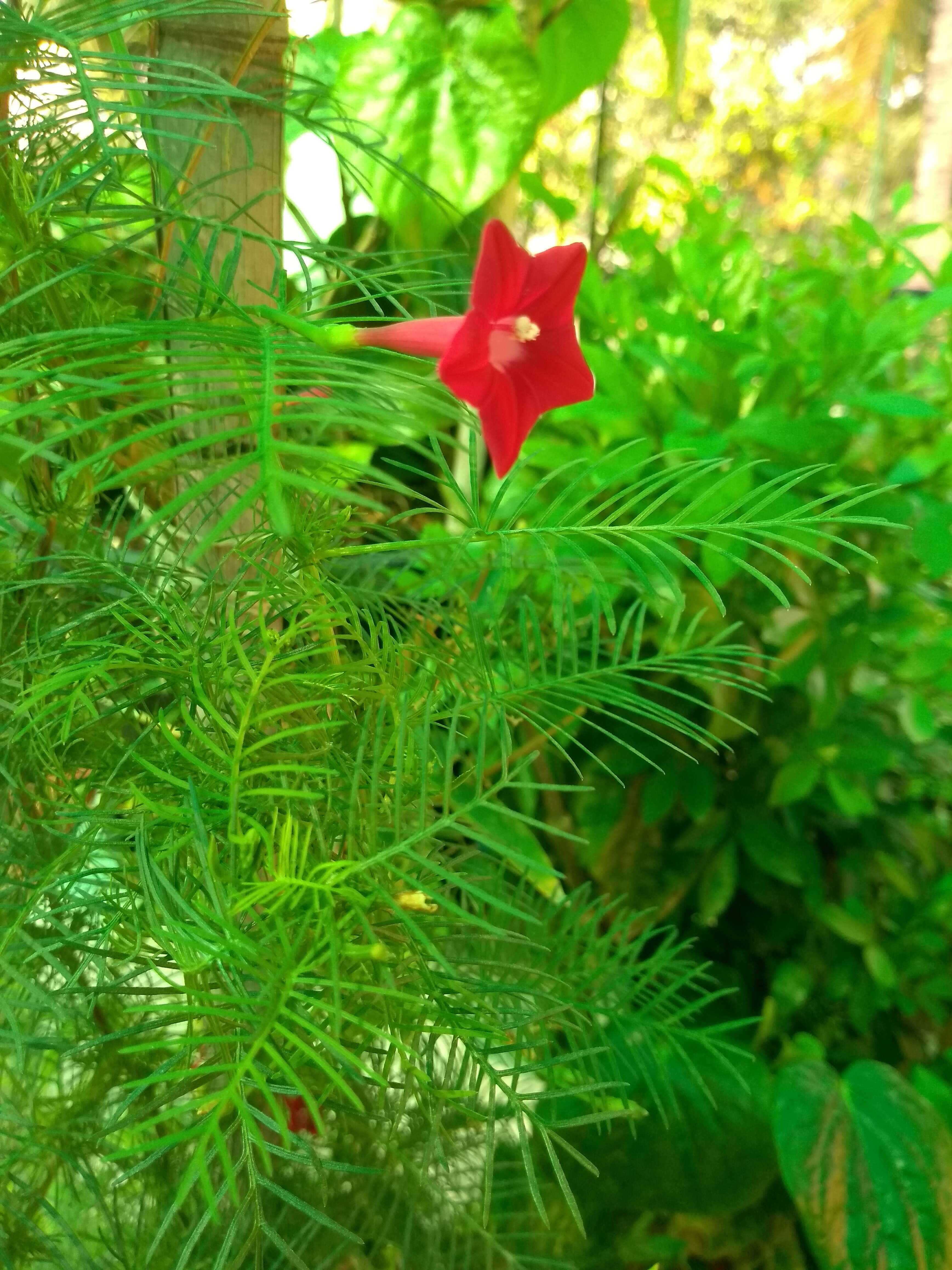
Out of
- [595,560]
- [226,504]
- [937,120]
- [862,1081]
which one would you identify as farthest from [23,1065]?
[937,120]

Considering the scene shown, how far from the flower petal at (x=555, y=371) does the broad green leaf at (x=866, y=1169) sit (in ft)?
1.48

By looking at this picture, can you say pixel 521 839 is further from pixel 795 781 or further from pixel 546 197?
pixel 546 197

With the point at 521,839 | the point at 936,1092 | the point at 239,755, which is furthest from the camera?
the point at 936,1092

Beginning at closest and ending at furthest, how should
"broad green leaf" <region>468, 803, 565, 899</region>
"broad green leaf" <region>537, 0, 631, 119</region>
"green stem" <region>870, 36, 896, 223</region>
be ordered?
1. "broad green leaf" <region>468, 803, 565, 899</region>
2. "broad green leaf" <region>537, 0, 631, 119</region>
3. "green stem" <region>870, 36, 896, 223</region>

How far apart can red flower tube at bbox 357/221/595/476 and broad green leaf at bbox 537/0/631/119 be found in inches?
20.2

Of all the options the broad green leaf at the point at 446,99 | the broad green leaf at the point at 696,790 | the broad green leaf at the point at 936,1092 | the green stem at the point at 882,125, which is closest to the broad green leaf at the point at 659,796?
the broad green leaf at the point at 696,790

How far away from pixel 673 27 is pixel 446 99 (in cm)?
24

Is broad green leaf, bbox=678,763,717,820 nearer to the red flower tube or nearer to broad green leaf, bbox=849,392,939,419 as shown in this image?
broad green leaf, bbox=849,392,939,419

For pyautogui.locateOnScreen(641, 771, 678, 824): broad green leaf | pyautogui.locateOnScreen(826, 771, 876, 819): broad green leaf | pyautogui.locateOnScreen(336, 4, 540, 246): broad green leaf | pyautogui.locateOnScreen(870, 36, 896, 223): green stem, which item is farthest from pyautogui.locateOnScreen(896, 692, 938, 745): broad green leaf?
pyautogui.locateOnScreen(870, 36, 896, 223): green stem

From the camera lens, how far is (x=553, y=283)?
276 millimetres

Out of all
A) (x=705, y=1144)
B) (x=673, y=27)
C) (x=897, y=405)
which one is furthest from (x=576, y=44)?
(x=705, y=1144)

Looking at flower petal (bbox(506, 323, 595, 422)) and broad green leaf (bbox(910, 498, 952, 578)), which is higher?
broad green leaf (bbox(910, 498, 952, 578))

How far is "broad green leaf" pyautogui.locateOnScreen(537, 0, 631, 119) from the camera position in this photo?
2.38 ft

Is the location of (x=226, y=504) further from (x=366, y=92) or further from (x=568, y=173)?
(x=568, y=173)
